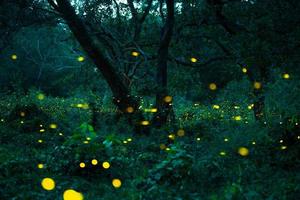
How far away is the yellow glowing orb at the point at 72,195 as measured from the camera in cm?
568

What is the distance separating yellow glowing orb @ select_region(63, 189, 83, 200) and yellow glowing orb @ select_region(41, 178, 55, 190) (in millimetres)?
345

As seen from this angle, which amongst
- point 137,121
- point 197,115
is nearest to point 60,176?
point 137,121

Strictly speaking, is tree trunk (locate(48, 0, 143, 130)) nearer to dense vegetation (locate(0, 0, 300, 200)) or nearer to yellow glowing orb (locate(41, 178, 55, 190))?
dense vegetation (locate(0, 0, 300, 200))

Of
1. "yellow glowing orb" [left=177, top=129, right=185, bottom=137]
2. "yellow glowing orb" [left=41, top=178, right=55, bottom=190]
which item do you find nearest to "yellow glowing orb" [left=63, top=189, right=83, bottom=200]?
"yellow glowing orb" [left=41, top=178, right=55, bottom=190]

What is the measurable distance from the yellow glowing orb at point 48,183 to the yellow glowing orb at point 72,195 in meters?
0.34

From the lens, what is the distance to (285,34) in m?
9.53

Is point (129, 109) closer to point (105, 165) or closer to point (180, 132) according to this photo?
point (180, 132)

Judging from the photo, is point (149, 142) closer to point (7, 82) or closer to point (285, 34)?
point (285, 34)

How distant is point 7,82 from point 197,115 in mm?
19125

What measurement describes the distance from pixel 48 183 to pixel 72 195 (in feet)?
2.24

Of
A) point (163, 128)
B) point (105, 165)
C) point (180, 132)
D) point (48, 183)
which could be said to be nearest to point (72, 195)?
point (48, 183)

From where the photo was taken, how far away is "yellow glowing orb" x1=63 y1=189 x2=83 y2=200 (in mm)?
5685

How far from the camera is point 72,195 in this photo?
578 cm

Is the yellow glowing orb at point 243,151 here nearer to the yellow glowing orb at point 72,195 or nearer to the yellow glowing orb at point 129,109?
the yellow glowing orb at point 72,195
